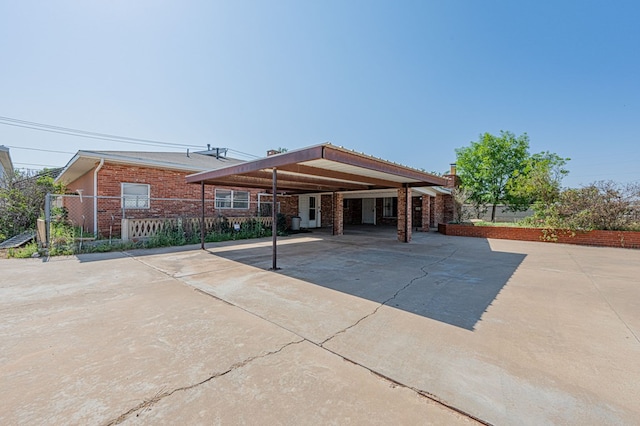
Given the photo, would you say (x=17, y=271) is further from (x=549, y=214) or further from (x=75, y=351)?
(x=549, y=214)

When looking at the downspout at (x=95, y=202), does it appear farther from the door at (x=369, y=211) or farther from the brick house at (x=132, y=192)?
the door at (x=369, y=211)

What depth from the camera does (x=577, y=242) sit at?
413 inches

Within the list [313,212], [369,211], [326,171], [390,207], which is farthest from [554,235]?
[313,212]

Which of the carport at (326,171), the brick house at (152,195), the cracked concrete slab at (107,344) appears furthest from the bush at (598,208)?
the cracked concrete slab at (107,344)

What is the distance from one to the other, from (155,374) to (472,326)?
139 inches

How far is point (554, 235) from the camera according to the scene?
10930 millimetres

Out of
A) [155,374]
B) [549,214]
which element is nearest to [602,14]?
[549,214]

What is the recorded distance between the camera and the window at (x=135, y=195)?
33.9 feet

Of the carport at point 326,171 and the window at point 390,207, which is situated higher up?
the carport at point 326,171

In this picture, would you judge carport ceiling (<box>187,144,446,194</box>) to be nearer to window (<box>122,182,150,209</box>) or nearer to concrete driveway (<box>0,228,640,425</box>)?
concrete driveway (<box>0,228,640,425</box>)

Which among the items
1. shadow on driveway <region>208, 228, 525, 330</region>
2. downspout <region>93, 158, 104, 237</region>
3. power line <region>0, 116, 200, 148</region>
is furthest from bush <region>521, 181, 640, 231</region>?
power line <region>0, 116, 200, 148</region>

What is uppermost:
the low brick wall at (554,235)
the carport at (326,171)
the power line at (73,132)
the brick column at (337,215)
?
the power line at (73,132)

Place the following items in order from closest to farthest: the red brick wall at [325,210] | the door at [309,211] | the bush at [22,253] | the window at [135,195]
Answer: the bush at [22,253] < the window at [135,195] < the door at [309,211] < the red brick wall at [325,210]

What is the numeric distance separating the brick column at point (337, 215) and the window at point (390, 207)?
7.16m
